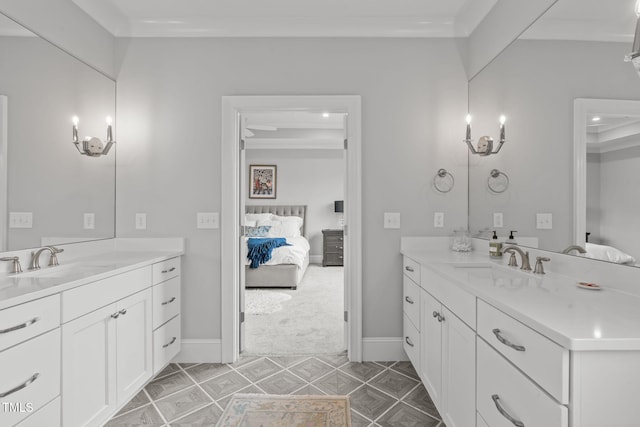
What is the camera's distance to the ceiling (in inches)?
94.2

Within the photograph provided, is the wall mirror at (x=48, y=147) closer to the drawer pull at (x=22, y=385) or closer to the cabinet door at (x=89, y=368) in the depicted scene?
the cabinet door at (x=89, y=368)

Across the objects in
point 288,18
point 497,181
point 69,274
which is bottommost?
point 69,274

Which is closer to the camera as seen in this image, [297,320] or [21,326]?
[21,326]

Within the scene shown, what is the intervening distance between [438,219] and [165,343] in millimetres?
2288

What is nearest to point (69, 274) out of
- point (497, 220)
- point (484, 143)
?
point (497, 220)

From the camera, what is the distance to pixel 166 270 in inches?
92.7

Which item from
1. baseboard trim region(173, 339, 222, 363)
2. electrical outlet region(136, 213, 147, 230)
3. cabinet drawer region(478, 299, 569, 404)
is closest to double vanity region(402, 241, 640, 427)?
cabinet drawer region(478, 299, 569, 404)

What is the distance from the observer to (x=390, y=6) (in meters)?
2.42

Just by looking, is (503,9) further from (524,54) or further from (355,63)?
(355,63)

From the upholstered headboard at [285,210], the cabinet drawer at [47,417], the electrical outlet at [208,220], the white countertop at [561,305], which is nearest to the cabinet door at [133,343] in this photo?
the cabinet drawer at [47,417]

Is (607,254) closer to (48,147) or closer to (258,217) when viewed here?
(48,147)

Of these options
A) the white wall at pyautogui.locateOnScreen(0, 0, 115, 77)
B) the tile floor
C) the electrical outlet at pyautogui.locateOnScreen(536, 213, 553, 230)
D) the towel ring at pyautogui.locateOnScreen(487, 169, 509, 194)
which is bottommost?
the tile floor

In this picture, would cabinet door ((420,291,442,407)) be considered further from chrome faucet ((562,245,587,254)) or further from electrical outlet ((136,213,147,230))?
electrical outlet ((136,213,147,230))

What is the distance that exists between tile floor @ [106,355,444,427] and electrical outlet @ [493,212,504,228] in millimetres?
1240
